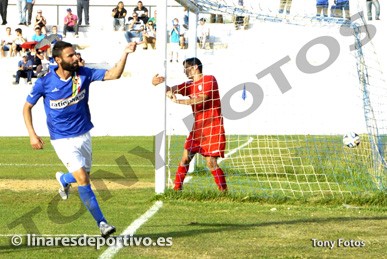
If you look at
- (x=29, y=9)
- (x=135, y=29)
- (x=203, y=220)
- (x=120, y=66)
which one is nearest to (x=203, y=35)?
(x=135, y=29)

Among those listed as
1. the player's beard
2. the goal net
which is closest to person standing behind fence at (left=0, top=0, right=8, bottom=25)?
the goal net

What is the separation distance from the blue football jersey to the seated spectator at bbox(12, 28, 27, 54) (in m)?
26.6

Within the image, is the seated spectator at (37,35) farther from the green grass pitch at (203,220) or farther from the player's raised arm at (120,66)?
the player's raised arm at (120,66)

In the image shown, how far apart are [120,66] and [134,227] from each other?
2.07 m

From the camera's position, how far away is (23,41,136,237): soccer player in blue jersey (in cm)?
959

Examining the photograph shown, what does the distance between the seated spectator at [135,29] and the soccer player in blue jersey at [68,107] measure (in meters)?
26.8

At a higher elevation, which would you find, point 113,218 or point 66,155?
point 66,155

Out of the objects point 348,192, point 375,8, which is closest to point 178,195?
point 348,192

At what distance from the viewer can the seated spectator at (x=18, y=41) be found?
35.8 meters

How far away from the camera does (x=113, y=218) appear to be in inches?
439

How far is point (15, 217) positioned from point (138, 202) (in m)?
2.20

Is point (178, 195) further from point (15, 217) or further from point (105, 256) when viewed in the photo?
point (105, 256)

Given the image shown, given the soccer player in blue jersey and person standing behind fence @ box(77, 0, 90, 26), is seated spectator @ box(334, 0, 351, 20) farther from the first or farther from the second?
person standing behind fence @ box(77, 0, 90, 26)

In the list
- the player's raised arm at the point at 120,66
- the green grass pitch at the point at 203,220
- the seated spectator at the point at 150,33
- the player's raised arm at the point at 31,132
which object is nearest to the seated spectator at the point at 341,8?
the green grass pitch at the point at 203,220
